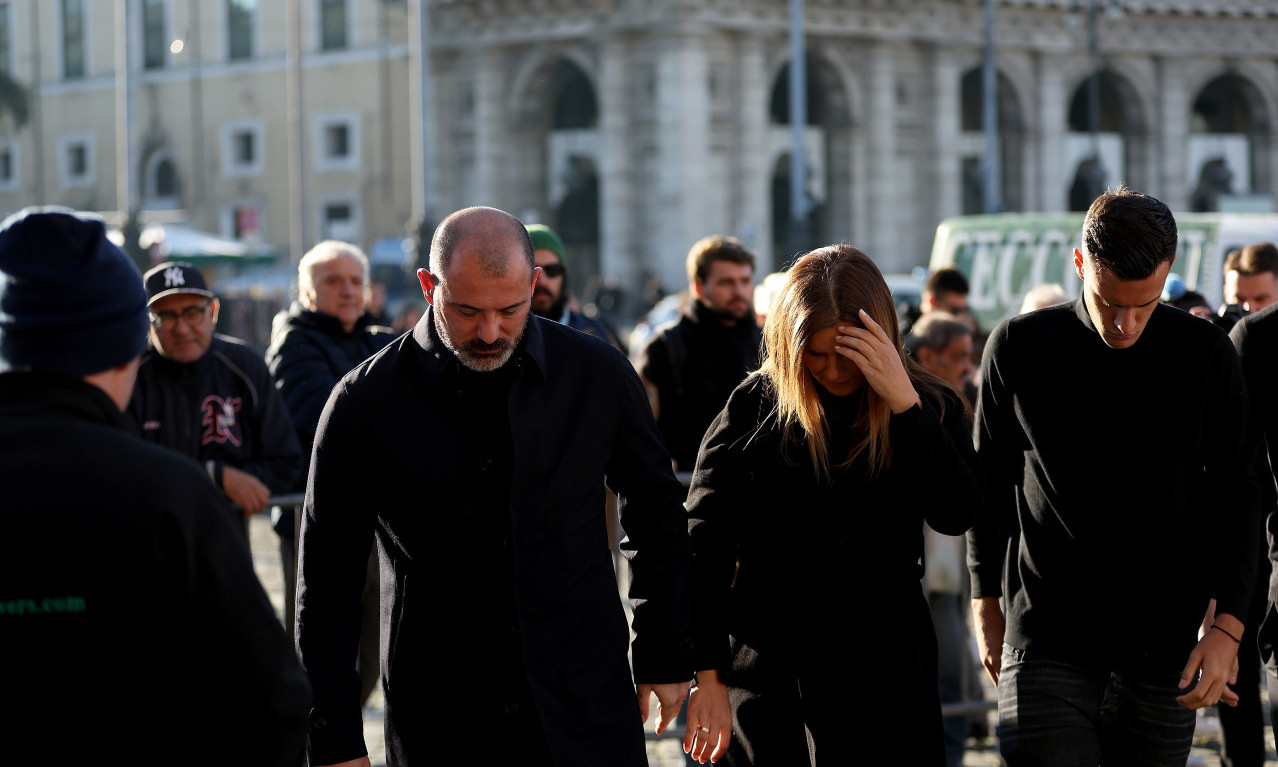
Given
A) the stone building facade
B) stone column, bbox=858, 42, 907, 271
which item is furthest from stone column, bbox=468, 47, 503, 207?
stone column, bbox=858, 42, 907, 271

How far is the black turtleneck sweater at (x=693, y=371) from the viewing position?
727cm

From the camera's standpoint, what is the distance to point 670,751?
6965 mm

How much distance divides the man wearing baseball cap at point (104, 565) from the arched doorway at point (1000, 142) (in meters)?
42.9

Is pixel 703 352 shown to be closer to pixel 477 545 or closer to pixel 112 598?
pixel 477 545

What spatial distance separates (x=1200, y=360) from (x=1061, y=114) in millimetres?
43020

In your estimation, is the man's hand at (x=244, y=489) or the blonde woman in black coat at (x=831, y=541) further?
the man's hand at (x=244, y=489)

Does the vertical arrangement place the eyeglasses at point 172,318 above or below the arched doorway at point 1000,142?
below

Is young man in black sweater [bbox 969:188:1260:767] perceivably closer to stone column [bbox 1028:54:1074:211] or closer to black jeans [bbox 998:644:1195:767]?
black jeans [bbox 998:644:1195:767]

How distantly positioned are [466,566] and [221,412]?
9.62 feet

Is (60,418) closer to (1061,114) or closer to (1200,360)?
(1200,360)

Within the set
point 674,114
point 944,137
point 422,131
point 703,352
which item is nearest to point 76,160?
point 674,114

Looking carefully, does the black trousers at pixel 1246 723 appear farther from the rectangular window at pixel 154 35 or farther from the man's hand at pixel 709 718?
the rectangular window at pixel 154 35

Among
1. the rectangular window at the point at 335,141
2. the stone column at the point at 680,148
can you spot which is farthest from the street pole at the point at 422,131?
the stone column at the point at 680,148

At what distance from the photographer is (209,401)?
635 centimetres
